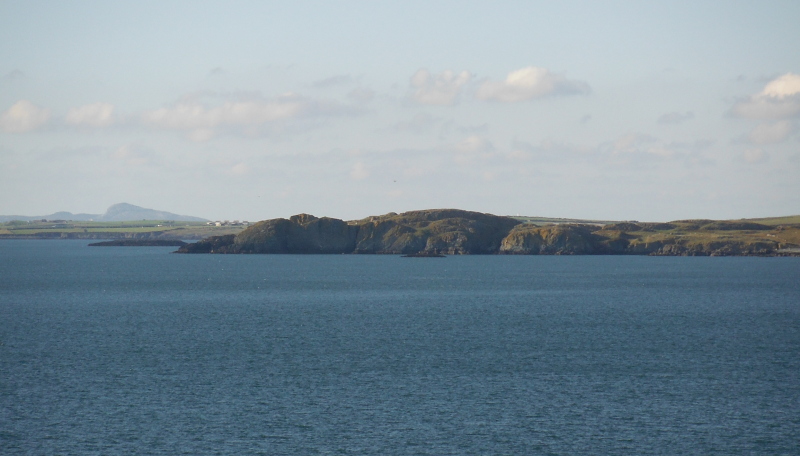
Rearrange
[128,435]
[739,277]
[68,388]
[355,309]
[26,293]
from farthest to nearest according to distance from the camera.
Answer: [739,277], [26,293], [355,309], [68,388], [128,435]

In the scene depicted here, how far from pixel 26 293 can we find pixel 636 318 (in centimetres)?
7710

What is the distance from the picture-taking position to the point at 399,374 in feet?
160

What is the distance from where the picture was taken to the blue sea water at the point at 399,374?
118 ft

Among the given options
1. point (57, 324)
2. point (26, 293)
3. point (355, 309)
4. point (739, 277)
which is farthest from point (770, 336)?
point (26, 293)

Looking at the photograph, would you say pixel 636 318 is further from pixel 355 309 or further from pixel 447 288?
pixel 447 288

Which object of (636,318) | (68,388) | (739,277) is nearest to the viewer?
(68,388)

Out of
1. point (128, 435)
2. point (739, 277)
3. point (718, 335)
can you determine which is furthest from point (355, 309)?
point (739, 277)

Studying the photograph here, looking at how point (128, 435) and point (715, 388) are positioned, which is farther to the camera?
point (715, 388)

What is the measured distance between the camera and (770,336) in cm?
6581

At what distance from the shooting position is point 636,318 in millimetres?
78875

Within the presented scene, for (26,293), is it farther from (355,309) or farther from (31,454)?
(31,454)

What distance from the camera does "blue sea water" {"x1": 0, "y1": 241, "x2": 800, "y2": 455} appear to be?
35844 millimetres

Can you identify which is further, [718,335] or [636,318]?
[636,318]

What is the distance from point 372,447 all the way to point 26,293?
8602 centimetres
